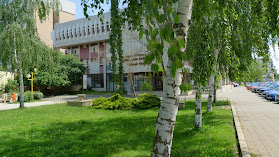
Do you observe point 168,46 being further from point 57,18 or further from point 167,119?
point 57,18

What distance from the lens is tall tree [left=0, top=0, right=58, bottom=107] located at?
14.2 m

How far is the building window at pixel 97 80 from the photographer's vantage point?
45.1m

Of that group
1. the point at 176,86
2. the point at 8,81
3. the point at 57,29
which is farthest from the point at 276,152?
the point at 57,29

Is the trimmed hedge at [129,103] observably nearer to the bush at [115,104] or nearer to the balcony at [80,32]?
the bush at [115,104]

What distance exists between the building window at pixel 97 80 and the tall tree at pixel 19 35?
29758 mm

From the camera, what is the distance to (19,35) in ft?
46.8

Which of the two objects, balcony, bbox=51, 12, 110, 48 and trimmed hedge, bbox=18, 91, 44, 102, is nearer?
trimmed hedge, bbox=18, 91, 44, 102

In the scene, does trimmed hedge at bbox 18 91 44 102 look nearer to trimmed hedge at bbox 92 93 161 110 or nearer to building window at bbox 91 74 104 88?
trimmed hedge at bbox 92 93 161 110

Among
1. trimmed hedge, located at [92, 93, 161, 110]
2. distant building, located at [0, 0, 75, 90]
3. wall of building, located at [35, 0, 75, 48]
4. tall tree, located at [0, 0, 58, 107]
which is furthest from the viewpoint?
wall of building, located at [35, 0, 75, 48]

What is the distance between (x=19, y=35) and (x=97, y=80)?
31.6m

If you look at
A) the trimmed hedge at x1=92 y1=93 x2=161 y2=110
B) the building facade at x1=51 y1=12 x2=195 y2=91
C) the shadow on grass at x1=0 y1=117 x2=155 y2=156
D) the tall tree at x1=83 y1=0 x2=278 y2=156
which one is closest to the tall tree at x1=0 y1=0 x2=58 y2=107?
the trimmed hedge at x1=92 y1=93 x2=161 y2=110

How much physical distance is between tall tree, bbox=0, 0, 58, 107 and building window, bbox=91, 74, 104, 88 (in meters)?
29.8

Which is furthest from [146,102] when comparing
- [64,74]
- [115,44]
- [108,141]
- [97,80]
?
[97,80]

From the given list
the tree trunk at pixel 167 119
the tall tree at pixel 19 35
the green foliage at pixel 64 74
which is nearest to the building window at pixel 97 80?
the green foliage at pixel 64 74
